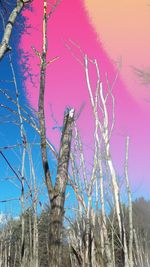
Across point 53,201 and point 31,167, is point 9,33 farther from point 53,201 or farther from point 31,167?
point 31,167

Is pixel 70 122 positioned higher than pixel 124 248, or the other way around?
pixel 70 122

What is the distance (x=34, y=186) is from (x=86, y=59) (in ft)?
17.3

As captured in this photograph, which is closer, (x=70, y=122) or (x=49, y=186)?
(x=49, y=186)

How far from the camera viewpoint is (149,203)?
3584 cm

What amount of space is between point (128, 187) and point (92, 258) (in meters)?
2.40

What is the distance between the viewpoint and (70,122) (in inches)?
89.2

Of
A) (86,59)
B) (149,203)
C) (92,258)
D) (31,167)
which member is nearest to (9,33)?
(86,59)

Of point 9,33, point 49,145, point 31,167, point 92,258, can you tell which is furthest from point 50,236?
point 31,167

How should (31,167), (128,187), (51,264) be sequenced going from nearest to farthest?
(51,264) < (128,187) < (31,167)

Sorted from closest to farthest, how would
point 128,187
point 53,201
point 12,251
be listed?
1. point 53,201
2. point 128,187
3. point 12,251

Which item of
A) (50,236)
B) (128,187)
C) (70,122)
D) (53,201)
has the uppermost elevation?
(128,187)

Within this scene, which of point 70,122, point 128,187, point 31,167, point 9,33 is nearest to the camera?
point 70,122

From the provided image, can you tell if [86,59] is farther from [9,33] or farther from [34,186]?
[34,186]

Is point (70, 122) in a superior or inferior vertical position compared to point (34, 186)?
inferior
